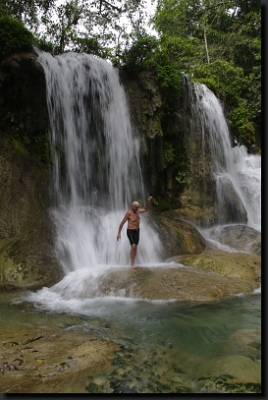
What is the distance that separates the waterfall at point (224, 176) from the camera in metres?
12.4

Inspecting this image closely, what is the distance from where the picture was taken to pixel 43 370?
3412 millimetres

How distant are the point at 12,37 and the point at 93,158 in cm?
387

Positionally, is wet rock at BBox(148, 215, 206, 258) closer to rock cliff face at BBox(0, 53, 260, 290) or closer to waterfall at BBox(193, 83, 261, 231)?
rock cliff face at BBox(0, 53, 260, 290)

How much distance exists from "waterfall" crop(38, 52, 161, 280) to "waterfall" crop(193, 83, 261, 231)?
10.9 feet

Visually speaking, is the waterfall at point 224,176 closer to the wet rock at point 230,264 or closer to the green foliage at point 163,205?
the green foliage at point 163,205

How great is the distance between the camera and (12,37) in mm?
8930

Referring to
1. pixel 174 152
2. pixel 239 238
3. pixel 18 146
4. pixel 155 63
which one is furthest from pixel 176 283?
pixel 155 63

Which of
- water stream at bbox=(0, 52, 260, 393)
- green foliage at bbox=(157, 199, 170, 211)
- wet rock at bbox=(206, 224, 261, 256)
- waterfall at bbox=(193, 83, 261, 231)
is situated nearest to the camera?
water stream at bbox=(0, 52, 260, 393)

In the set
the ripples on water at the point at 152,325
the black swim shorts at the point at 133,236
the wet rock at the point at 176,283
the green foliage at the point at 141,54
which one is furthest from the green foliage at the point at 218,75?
the ripples on water at the point at 152,325

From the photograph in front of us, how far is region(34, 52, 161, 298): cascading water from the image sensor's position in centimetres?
885

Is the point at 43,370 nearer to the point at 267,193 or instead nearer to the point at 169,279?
the point at 267,193

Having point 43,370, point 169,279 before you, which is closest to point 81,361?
point 43,370

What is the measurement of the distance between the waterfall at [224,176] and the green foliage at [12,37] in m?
6.72

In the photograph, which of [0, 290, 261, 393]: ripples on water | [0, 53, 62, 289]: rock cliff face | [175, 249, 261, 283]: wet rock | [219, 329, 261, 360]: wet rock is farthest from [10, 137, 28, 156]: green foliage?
[219, 329, 261, 360]: wet rock
